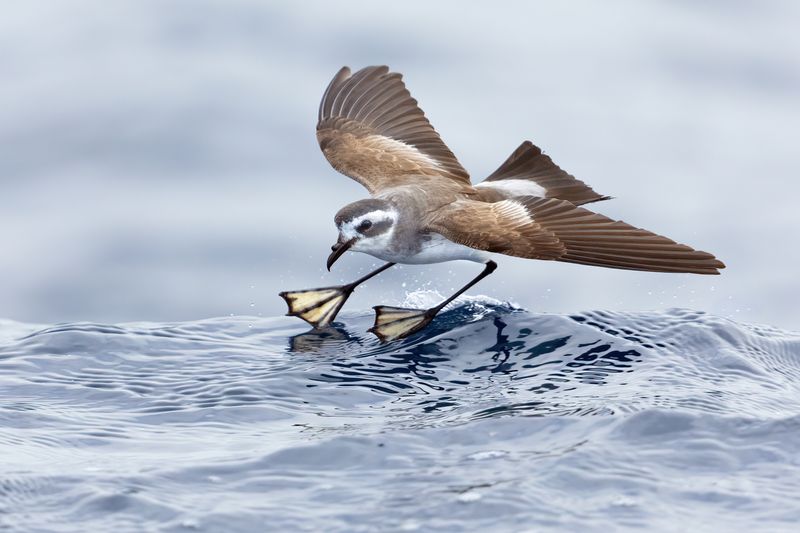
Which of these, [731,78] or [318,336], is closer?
[318,336]

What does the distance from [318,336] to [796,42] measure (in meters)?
9.32

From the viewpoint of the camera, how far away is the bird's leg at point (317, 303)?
8.78m

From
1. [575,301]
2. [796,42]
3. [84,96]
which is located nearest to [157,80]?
[84,96]

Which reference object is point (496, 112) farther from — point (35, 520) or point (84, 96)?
point (35, 520)

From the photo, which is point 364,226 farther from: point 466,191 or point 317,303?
point 466,191

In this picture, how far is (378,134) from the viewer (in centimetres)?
1040

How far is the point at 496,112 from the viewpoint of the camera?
555 inches

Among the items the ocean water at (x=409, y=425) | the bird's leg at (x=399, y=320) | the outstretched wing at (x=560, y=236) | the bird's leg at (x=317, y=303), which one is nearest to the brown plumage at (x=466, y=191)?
the outstretched wing at (x=560, y=236)

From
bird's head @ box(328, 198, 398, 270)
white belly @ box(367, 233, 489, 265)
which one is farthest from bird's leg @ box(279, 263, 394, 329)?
bird's head @ box(328, 198, 398, 270)

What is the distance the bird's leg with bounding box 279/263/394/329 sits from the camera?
28.8 feet

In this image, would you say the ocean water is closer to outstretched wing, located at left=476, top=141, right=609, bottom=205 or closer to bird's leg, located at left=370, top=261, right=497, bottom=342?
bird's leg, located at left=370, top=261, right=497, bottom=342

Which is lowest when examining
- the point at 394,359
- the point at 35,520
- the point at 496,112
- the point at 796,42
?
the point at 35,520

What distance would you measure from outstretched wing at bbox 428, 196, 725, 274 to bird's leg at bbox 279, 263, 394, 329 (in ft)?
3.54

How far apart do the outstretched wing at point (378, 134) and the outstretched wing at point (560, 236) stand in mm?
1265
